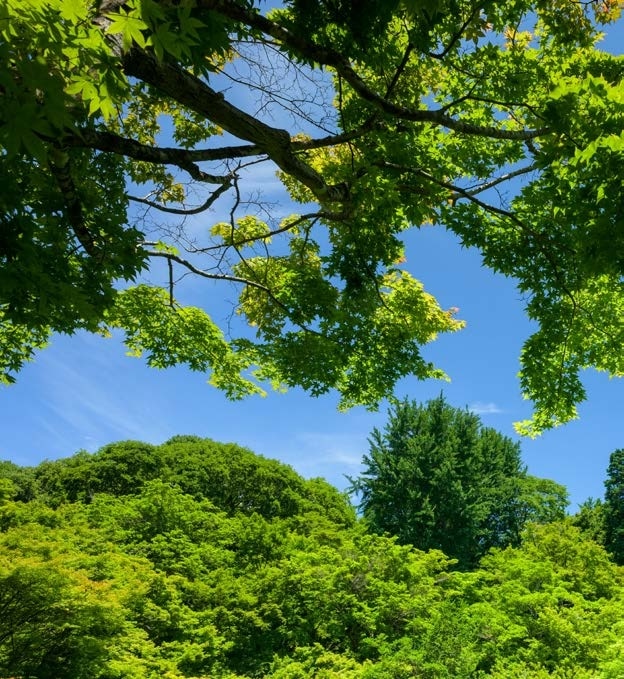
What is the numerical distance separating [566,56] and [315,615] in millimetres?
8828

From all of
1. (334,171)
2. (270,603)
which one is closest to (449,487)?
(270,603)

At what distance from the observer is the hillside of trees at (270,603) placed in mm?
6898

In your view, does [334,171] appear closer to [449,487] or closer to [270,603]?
[270,603]

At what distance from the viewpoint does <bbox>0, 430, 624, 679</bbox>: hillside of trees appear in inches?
272

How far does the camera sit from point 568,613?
8.42 meters

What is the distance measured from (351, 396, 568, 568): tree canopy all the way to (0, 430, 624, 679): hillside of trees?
15.3 feet

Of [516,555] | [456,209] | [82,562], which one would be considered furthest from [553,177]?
[516,555]

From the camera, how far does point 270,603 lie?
29.5ft

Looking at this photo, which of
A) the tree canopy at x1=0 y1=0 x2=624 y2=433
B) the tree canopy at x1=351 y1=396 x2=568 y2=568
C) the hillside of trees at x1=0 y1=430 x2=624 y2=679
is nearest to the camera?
the tree canopy at x1=0 y1=0 x2=624 y2=433

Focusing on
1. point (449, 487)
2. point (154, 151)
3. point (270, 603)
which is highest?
point (449, 487)

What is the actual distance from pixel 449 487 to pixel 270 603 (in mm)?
10072

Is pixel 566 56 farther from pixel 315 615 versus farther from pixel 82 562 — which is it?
pixel 82 562

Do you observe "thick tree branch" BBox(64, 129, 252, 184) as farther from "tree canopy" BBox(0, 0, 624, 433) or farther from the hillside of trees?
the hillside of trees

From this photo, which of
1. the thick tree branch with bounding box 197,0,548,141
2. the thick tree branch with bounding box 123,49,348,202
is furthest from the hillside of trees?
the thick tree branch with bounding box 197,0,548,141
